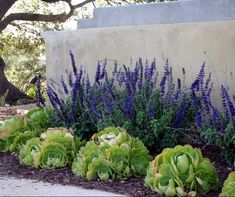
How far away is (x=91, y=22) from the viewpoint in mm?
7656

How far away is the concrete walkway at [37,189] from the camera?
448 cm

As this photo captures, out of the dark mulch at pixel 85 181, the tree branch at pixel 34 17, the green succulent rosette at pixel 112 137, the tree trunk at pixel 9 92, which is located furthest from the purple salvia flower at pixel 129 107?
the tree trunk at pixel 9 92

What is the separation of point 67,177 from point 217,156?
5.89 ft

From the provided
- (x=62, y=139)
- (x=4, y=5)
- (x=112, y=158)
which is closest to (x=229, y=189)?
(x=112, y=158)

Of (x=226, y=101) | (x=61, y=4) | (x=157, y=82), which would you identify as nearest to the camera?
(x=226, y=101)

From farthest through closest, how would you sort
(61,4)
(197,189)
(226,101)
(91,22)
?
(61,4) < (91,22) < (226,101) < (197,189)

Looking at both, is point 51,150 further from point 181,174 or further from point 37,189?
point 181,174

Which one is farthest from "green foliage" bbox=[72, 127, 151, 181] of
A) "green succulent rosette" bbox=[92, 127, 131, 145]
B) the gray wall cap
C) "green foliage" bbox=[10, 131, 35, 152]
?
the gray wall cap

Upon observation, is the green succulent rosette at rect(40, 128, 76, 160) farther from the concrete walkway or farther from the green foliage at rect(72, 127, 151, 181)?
the concrete walkway

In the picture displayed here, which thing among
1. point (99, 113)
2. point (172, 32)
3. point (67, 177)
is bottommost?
point (67, 177)

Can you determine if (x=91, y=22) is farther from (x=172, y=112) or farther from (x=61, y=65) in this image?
(x=172, y=112)

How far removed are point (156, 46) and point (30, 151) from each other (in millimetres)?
2258

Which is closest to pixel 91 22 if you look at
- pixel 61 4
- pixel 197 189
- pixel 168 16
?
pixel 168 16

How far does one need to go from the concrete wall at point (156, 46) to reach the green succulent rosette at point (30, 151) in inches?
77.6
